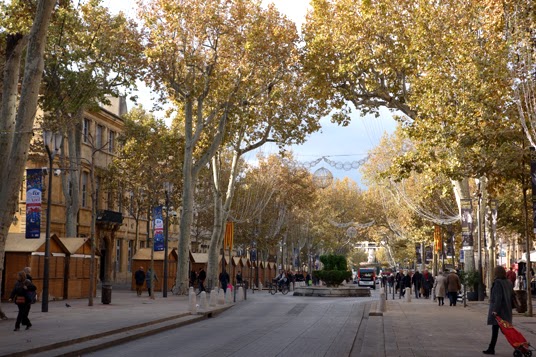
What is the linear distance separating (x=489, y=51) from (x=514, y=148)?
9.77ft

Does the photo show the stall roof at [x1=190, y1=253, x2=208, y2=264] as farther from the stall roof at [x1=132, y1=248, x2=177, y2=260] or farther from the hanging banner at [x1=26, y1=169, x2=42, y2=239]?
the hanging banner at [x1=26, y1=169, x2=42, y2=239]

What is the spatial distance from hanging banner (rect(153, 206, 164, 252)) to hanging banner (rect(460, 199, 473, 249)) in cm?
1478

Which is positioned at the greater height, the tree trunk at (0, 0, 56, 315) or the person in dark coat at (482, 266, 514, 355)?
the tree trunk at (0, 0, 56, 315)

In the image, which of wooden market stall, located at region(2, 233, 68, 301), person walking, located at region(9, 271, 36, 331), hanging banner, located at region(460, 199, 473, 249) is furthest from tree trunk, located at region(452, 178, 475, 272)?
person walking, located at region(9, 271, 36, 331)

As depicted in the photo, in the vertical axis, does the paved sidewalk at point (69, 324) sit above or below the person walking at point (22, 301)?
below

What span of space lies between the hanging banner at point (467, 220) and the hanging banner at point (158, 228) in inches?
582

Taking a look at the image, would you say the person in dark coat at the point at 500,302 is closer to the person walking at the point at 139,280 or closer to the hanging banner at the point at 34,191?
the hanging banner at the point at 34,191

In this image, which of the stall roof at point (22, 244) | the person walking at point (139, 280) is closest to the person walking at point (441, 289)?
the person walking at point (139, 280)

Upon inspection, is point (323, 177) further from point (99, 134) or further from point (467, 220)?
point (467, 220)

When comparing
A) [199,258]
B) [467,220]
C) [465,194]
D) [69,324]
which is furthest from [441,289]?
[199,258]

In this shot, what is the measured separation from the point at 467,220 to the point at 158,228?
50.2 feet

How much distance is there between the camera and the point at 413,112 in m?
32.8

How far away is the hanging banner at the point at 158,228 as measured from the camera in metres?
41.1

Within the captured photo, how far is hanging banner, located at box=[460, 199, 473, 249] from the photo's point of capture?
34688 mm
